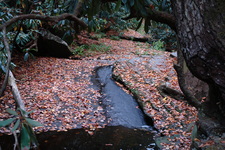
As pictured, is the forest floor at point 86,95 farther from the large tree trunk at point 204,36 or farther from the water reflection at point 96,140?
the large tree trunk at point 204,36

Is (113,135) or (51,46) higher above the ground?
(51,46)

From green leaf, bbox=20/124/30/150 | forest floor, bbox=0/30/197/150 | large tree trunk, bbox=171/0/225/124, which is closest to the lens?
green leaf, bbox=20/124/30/150

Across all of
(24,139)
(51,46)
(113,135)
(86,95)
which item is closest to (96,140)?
(113,135)

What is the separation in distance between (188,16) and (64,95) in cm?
552

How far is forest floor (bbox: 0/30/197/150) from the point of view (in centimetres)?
517

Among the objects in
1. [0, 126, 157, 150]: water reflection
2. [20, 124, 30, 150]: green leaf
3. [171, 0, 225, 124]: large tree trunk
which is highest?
[171, 0, 225, 124]: large tree trunk

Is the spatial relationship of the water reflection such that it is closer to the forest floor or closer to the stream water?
the stream water

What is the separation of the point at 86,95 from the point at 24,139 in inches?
225

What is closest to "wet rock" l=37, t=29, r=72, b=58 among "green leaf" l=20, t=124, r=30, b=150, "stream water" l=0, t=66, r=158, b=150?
"stream water" l=0, t=66, r=158, b=150

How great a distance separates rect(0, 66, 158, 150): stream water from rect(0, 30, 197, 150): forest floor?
22 centimetres

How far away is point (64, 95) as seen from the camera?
6812mm

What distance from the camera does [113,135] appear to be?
493cm

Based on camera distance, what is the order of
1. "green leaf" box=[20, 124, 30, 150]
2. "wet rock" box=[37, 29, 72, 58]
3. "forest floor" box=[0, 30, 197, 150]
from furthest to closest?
"wet rock" box=[37, 29, 72, 58]
"forest floor" box=[0, 30, 197, 150]
"green leaf" box=[20, 124, 30, 150]

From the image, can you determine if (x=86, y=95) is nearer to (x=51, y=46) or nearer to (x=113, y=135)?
(x=113, y=135)
